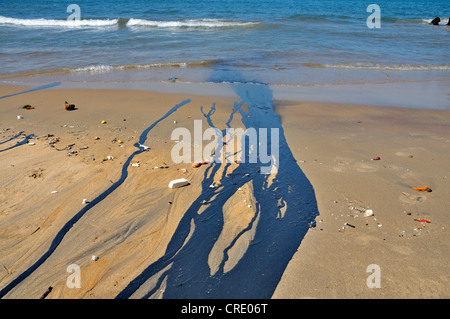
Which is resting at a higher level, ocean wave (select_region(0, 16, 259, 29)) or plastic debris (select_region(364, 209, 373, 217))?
ocean wave (select_region(0, 16, 259, 29))

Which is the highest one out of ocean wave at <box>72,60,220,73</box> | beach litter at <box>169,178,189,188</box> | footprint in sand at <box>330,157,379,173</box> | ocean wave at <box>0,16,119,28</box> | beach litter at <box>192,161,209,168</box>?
ocean wave at <box>0,16,119,28</box>

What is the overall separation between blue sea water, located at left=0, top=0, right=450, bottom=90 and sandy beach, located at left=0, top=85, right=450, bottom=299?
369 centimetres

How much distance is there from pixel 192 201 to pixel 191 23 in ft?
56.8

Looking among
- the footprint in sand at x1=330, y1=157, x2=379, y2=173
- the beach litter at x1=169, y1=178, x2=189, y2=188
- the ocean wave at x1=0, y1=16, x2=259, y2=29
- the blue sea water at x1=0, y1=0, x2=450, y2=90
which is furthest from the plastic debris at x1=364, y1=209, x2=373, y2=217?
the ocean wave at x1=0, y1=16, x2=259, y2=29

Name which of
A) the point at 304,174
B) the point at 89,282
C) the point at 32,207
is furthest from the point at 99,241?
the point at 304,174

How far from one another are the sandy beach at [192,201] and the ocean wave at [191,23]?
43.7 ft

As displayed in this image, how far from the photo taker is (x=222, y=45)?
529 inches

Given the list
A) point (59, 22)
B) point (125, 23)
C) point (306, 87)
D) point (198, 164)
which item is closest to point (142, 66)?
point (306, 87)

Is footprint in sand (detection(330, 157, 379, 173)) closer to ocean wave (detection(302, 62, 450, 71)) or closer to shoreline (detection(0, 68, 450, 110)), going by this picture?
shoreline (detection(0, 68, 450, 110))

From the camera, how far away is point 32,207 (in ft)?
12.6

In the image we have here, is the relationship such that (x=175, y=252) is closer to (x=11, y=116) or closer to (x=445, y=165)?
(x=445, y=165)

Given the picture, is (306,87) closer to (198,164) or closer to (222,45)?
(198,164)

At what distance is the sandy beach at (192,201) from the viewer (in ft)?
9.62

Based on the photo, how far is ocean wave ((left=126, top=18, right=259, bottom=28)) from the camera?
18.5 m
